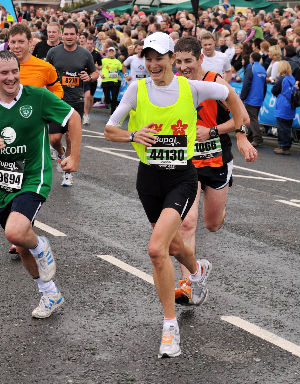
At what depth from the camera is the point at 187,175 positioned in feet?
18.2

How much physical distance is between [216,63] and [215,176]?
644 centimetres

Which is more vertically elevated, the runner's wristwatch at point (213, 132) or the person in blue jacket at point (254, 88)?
the runner's wristwatch at point (213, 132)

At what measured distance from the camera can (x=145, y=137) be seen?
17.2 ft

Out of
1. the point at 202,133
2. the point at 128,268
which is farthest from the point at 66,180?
the point at 202,133

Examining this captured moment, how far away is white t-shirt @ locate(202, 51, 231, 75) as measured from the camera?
12.6 metres

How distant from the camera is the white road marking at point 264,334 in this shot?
17.3ft

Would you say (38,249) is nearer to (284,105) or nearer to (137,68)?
(284,105)

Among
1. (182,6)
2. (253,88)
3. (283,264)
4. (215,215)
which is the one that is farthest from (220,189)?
(182,6)

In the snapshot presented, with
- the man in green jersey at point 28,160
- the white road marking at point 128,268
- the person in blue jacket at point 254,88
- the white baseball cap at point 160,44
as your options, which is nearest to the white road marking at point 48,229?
the white road marking at point 128,268

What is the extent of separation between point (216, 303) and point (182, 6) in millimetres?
24396

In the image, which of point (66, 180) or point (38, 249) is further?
point (66, 180)

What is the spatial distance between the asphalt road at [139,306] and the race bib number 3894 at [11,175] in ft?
3.11

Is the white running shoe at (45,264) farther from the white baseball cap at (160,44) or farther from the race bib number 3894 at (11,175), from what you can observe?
the white baseball cap at (160,44)

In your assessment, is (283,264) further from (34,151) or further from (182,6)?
(182,6)
